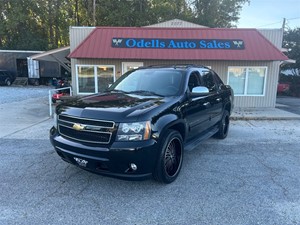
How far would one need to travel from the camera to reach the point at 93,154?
3.24 metres

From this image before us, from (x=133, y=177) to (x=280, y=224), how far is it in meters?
1.93

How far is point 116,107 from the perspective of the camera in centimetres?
344

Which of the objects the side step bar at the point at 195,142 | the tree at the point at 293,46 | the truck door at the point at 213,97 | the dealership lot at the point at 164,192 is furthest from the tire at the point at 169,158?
the tree at the point at 293,46

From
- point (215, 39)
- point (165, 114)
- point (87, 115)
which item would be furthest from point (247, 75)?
point (87, 115)

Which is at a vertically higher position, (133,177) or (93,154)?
(93,154)

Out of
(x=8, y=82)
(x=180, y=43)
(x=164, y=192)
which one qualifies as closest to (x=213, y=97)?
(x=164, y=192)

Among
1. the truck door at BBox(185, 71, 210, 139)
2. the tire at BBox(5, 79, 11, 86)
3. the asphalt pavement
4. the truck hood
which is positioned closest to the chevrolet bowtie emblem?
the truck hood

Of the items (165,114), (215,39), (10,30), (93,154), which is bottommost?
(93,154)

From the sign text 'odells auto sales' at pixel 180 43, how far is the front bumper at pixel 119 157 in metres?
9.28

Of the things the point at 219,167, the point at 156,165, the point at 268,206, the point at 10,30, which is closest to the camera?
the point at 268,206

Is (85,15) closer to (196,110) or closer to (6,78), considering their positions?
(6,78)

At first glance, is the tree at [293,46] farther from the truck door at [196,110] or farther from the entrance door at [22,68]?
the entrance door at [22,68]

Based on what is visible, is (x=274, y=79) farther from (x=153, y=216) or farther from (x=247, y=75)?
(x=153, y=216)

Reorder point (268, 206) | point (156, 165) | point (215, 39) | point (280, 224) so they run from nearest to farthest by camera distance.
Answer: point (280, 224)
point (268, 206)
point (156, 165)
point (215, 39)
